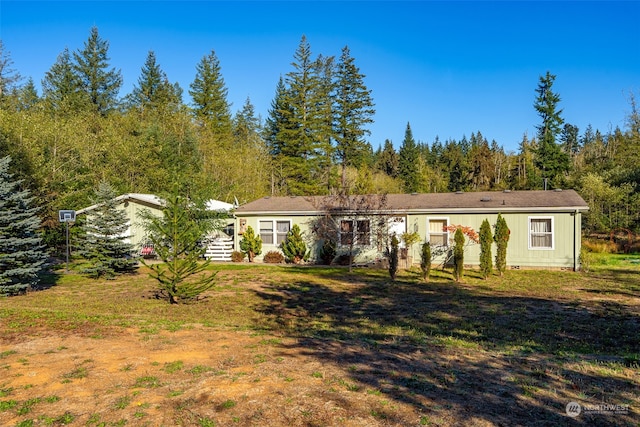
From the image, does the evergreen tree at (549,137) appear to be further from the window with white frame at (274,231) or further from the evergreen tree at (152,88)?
the evergreen tree at (152,88)

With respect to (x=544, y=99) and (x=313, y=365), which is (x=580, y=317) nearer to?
(x=313, y=365)

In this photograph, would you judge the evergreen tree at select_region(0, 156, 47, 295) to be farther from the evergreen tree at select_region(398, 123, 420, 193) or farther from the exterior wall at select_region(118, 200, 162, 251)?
the evergreen tree at select_region(398, 123, 420, 193)

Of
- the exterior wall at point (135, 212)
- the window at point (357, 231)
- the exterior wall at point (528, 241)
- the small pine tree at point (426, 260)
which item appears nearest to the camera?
the small pine tree at point (426, 260)

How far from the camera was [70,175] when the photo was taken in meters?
23.8

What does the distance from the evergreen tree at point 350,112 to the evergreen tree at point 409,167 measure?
14.6m

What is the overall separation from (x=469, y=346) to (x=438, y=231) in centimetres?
1213

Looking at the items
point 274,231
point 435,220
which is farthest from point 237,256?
point 435,220

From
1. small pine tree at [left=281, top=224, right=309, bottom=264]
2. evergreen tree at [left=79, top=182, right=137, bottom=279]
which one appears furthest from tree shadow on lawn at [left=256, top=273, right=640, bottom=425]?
small pine tree at [left=281, top=224, right=309, bottom=264]

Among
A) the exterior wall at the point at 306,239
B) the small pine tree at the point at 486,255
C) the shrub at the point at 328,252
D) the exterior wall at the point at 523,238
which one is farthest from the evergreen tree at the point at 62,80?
the small pine tree at the point at 486,255

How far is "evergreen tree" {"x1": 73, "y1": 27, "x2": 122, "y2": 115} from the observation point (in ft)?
134

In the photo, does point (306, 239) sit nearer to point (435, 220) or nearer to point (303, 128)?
point (435, 220)

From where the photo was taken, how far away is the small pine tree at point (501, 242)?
52.9 ft

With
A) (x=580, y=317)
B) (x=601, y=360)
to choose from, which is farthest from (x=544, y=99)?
(x=601, y=360)

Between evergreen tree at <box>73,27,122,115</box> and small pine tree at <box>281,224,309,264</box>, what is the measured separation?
99.9 ft
